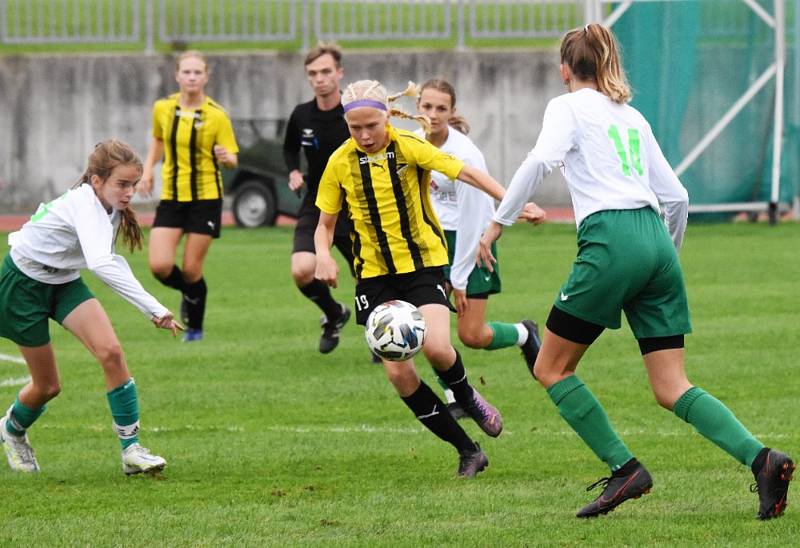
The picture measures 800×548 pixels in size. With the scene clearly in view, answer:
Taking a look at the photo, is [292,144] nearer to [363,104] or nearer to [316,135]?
[316,135]

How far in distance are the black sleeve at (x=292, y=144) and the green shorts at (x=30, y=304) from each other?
13.5 ft

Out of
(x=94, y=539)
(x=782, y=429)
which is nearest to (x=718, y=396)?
(x=782, y=429)

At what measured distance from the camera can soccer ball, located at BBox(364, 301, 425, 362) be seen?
671 cm

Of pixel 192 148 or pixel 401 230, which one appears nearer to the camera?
pixel 401 230

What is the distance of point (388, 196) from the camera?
7.12 m

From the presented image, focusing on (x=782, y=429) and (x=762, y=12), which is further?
(x=762, y=12)

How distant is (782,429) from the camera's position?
7.91 meters

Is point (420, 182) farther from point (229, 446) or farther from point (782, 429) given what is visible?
point (782, 429)

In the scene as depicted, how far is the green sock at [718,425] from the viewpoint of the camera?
18.6ft

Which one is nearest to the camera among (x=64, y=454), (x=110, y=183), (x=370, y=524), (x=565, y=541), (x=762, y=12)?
(x=565, y=541)

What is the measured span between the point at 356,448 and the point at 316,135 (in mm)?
3679

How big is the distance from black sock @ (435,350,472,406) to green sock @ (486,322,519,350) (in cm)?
170

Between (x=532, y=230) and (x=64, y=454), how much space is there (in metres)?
14.1

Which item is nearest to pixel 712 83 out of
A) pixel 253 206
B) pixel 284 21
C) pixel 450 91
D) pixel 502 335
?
pixel 253 206
